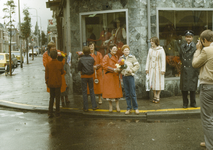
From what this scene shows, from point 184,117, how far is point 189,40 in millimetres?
2052

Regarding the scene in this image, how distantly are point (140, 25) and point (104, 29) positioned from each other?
55.0 inches

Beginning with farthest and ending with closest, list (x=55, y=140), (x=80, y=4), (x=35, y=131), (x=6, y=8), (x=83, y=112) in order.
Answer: (x=6, y=8)
(x=80, y=4)
(x=83, y=112)
(x=35, y=131)
(x=55, y=140)

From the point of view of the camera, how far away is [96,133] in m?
5.78

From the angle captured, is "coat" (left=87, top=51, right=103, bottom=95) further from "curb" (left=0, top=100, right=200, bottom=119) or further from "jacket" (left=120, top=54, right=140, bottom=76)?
"jacket" (left=120, top=54, right=140, bottom=76)

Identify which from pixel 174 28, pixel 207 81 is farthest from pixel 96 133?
pixel 174 28

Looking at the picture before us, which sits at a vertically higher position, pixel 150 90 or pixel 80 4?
pixel 80 4

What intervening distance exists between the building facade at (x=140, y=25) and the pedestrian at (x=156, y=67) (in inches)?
35.4

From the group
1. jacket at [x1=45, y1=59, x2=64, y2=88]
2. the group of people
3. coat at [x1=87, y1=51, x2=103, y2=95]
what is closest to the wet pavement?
the group of people

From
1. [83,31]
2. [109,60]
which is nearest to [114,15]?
[83,31]

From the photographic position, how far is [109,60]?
748 centimetres

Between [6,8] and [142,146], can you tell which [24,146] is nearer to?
[142,146]

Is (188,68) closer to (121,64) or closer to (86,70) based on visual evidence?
(121,64)

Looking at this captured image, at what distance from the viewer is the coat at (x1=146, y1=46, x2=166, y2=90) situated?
27.7ft

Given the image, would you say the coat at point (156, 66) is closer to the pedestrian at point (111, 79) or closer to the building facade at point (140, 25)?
the building facade at point (140, 25)
